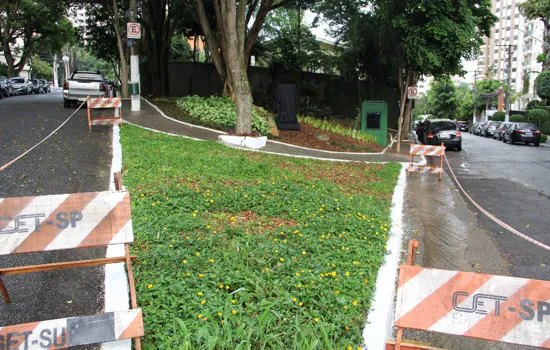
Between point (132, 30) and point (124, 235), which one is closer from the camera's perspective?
point (124, 235)

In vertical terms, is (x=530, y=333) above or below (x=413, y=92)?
below

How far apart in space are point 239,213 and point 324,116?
65.7 feet

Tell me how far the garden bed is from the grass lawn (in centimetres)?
708

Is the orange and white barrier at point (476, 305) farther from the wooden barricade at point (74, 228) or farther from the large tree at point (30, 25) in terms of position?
the large tree at point (30, 25)

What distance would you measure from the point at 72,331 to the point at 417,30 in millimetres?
21738

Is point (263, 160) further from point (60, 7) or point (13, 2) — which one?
point (13, 2)

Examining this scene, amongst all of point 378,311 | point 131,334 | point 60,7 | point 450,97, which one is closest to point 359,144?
point 378,311

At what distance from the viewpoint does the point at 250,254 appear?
5762mm

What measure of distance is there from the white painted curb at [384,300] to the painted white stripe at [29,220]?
285 cm

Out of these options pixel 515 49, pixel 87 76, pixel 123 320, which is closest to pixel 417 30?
pixel 87 76

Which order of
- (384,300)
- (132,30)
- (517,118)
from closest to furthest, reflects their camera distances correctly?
(384,300), (132,30), (517,118)

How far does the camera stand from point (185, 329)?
406cm

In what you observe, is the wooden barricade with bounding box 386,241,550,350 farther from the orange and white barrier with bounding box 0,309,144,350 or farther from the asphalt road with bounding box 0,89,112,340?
the asphalt road with bounding box 0,89,112,340

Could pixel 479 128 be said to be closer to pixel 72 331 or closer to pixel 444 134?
pixel 444 134
